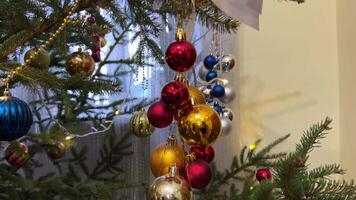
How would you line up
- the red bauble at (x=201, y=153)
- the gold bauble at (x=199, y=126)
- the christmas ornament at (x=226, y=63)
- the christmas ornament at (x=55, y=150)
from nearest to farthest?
the gold bauble at (x=199, y=126), the red bauble at (x=201, y=153), the christmas ornament at (x=55, y=150), the christmas ornament at (x=226, y=63)

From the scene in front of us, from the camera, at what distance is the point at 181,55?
64cm

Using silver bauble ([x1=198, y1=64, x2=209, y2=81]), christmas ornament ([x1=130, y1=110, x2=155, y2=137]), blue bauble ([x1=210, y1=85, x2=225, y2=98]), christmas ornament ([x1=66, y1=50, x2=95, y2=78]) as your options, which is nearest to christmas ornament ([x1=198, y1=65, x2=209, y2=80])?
silver bauble ([x1=198, y1=64, x2=209, y2=81])

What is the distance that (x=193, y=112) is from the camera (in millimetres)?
626

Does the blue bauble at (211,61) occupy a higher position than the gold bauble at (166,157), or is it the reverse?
the blue bauble at (211,61)

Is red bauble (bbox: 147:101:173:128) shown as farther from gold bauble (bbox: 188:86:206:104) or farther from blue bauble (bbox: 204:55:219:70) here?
blue bauble (bbox: 204:55:219:70)

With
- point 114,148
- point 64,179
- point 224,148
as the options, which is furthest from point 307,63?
point 64,179

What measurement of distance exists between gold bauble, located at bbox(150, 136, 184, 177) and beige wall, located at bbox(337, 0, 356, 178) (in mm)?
899

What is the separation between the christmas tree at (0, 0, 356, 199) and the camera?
0.51m

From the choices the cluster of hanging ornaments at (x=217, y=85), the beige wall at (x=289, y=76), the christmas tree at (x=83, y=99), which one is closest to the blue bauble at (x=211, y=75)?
the cluster of hanging ornaments at (x=217, y=85)

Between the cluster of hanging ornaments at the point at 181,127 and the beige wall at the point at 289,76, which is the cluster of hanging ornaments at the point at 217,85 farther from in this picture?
the cluster of hanging ornaments at the point at 181,127

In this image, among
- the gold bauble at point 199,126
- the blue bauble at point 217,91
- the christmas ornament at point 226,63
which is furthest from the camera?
the christmas ornament at point 226,63

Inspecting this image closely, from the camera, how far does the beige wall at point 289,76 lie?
1487 millimetres

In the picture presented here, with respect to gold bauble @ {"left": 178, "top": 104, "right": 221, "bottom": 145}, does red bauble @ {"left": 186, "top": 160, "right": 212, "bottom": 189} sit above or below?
below

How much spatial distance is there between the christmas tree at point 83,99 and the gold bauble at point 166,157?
0.05 ft
